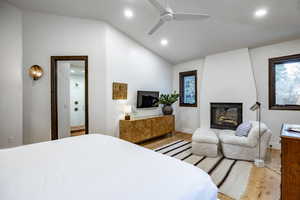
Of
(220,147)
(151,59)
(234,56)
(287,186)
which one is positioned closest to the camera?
(287,186)

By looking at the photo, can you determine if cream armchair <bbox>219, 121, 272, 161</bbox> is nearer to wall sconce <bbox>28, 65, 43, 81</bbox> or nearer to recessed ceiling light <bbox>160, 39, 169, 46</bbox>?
recessed ceiling light <bbox>160, 39, 169, 46</bbox>

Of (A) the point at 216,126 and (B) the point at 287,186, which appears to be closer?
(B) the point at 287,186

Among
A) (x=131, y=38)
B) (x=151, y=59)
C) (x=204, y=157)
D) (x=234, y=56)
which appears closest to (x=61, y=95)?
(x=131, y=38)

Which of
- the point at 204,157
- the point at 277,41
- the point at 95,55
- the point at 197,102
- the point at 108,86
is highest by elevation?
the point at 277,41

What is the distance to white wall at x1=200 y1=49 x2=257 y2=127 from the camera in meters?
3.85

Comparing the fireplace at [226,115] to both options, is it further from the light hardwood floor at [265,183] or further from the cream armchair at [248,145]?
the light hardwood floor at [265,183]

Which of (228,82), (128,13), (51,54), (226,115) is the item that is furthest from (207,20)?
(51,54)

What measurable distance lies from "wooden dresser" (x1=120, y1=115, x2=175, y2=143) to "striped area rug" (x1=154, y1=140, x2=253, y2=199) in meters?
0.63

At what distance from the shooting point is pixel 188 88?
213 inches

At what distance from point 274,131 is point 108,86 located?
4.27 metres

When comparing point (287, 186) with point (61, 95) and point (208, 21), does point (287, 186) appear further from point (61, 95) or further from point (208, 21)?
point (61, 95)

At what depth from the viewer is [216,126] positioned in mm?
4402

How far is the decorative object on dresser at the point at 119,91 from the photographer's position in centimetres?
368

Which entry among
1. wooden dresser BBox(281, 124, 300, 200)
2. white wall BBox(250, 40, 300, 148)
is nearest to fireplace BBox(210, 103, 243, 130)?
white wall BBox(250, 40, 300, 148)
